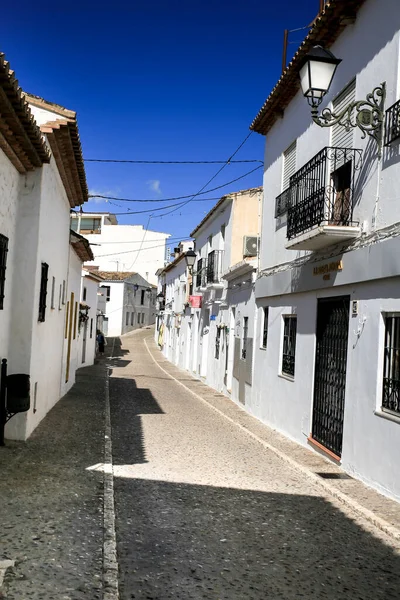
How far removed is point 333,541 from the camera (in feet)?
15.4

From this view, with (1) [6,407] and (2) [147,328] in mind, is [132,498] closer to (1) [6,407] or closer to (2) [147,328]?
(1) [6,407]

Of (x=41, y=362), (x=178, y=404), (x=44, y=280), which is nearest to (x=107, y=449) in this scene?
(x=41, y=362)

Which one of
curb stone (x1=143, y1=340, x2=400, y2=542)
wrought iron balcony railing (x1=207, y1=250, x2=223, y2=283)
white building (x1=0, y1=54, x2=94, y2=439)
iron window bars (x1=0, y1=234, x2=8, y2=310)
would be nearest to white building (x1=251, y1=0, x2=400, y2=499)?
curb stone (x1=143, y1=340, x2=400, y2=542)

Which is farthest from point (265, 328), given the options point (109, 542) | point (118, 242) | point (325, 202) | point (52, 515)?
point (118, 242)

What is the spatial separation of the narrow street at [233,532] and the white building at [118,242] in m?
46.4

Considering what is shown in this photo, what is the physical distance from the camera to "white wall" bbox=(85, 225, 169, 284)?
5409 cm

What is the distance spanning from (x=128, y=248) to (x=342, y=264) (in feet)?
159

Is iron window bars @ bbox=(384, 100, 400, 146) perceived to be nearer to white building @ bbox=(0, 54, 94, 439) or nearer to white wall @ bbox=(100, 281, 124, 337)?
white building @ bbox=(0, 54, 94, 439)

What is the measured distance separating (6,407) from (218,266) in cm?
1225

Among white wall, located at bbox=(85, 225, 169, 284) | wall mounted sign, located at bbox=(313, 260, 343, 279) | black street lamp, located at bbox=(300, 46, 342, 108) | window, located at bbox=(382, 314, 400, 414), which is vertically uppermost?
white wall, located at bbox=(85, 225, 169, 284)

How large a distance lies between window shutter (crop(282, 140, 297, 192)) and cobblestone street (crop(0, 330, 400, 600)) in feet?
16.1

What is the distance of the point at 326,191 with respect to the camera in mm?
8125

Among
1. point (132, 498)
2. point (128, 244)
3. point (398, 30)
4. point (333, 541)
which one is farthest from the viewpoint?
point (128, 244)

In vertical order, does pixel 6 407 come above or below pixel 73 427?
above
